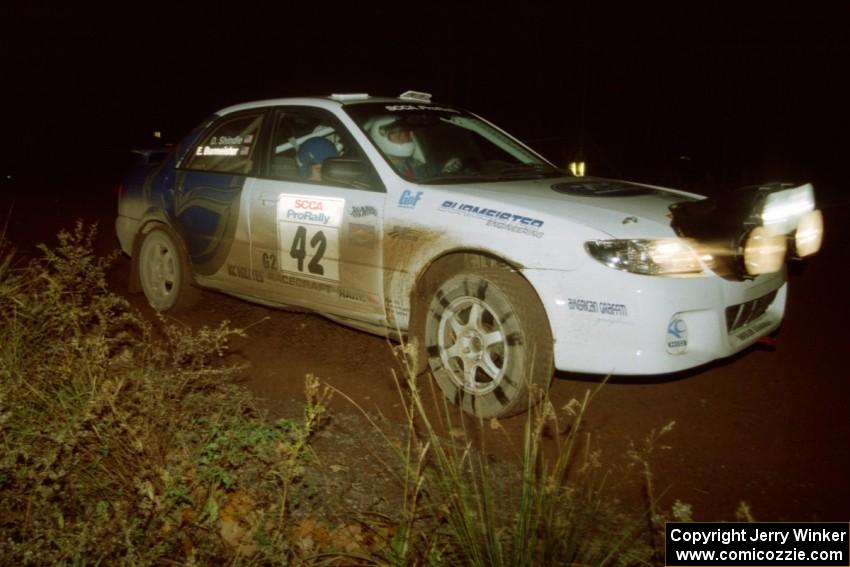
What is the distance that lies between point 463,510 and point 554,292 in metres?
1.43

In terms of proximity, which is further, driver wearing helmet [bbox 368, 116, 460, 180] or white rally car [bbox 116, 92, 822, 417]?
driver wearing helmet [bbox 368, 116, 460, 180]

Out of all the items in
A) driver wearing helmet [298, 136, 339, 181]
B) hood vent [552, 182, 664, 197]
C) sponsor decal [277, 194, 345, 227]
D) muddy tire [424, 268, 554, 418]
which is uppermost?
driver wearing helmet [298, 136, 339, 181]

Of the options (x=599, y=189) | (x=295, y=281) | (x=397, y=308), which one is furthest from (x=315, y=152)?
(x=599, y=189)

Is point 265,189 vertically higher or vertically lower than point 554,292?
higher

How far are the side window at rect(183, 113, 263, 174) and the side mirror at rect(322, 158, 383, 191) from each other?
97cm

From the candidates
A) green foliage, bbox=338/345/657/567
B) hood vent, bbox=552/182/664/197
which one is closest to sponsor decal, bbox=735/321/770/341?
hood vent, bbox=552/182/664/197

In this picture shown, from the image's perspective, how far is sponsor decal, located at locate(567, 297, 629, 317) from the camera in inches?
132

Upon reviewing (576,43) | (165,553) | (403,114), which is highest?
(576,43)

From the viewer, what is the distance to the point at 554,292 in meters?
3.49

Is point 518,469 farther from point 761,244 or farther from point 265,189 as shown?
point 265,189

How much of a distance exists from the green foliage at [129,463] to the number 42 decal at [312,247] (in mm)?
915

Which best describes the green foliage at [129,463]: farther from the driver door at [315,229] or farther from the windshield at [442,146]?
the windshield at [442,146]

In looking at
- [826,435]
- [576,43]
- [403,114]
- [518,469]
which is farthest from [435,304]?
[576,43]

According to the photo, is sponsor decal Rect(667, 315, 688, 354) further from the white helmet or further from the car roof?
the car roof
